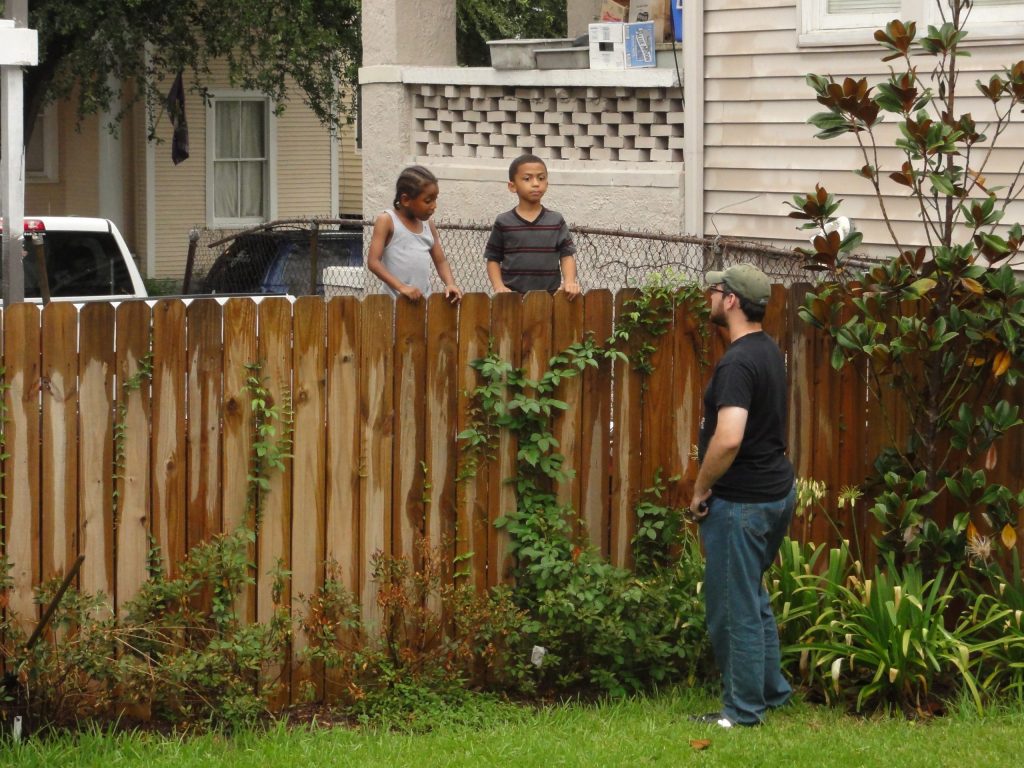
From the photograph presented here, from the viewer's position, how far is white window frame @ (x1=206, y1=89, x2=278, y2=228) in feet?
84.7

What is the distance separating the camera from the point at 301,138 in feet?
86.8

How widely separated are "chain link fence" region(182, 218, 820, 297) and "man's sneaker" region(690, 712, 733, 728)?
236cm

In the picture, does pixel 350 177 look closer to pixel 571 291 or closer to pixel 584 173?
pixel 584 173

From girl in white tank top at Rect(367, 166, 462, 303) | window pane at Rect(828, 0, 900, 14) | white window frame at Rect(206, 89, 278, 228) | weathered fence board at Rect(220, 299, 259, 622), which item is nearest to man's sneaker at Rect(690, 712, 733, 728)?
weathered fence board at Rect(220, 299, 259, 622)

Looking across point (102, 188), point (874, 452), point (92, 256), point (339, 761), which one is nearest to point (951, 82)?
point (874, 452)

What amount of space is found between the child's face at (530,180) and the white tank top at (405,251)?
1.85 feet

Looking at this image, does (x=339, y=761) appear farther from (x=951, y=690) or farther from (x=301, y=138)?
(x=301, y=138)

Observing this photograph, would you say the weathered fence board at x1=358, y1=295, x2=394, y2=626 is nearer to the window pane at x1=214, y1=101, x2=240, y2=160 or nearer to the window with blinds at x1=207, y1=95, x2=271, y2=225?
the window with blinds at x1=207, y1=95, x2=271, y2=225

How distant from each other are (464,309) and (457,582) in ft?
3.47

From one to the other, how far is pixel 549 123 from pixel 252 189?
49.7 ft

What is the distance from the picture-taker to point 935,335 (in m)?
6.17

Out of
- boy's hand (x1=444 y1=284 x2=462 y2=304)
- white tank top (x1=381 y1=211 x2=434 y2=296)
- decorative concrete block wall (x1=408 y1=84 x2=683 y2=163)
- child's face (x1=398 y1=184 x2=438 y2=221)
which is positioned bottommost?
boy's hand (x1=444 y1=284 x2=462 y2=304)

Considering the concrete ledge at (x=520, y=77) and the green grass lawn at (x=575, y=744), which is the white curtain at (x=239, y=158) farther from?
the green grass lawn at (x=575, y=744)

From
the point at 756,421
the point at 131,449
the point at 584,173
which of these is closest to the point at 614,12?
the point at 584,173
